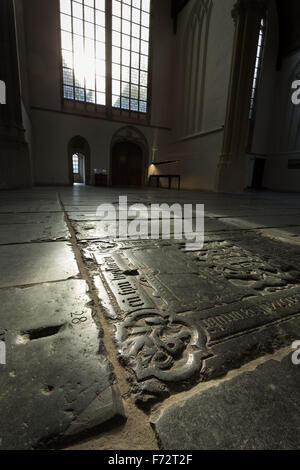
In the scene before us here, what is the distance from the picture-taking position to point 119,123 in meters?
10.4

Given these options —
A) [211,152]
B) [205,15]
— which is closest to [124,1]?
[205,15]

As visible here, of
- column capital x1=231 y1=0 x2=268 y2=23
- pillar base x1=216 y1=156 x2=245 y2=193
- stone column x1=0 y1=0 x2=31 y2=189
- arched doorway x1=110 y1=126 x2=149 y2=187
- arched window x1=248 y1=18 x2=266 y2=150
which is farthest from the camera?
arched window x1=248 y1=18 x2=266 y2=150

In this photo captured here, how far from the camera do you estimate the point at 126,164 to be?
37.7 feet

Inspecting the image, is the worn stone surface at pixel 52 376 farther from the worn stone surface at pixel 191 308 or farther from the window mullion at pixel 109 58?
the window mullion at pixel 109 58

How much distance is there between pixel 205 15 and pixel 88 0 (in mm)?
4886

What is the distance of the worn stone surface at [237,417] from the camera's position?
1.06 ft

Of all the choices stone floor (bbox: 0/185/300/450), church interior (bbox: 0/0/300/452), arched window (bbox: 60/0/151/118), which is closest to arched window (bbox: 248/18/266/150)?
arched window (bbox: 60/0/151/118)

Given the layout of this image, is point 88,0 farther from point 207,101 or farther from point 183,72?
point 207,101

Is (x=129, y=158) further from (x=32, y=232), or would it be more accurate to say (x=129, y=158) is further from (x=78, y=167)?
(x=32, y=232)

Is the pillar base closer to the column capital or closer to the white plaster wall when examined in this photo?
the white plaster wall

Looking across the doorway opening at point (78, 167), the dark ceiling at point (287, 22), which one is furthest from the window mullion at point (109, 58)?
the doorway opening at point (78, 167)

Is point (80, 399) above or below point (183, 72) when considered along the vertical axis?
below

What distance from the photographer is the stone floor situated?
1.10 feet

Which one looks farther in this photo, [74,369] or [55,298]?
[55,298]
